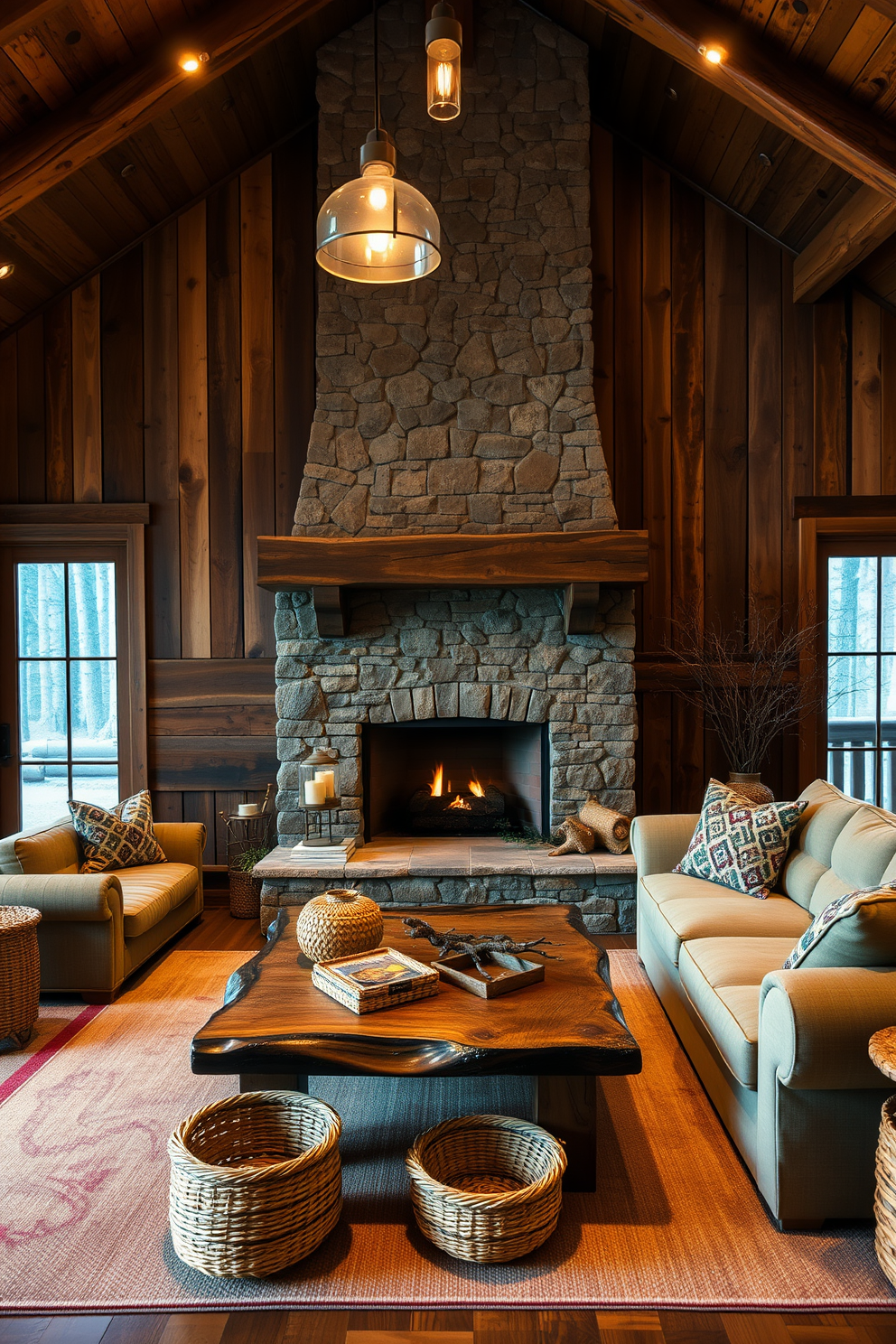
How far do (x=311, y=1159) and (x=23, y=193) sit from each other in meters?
3.80

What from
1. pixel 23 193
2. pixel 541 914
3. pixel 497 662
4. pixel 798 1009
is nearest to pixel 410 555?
pixel 497 662

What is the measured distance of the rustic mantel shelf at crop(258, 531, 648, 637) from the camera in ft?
14.8

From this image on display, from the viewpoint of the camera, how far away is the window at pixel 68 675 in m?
5.35

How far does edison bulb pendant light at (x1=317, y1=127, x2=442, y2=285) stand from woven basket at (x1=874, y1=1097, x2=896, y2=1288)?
247 centimetres

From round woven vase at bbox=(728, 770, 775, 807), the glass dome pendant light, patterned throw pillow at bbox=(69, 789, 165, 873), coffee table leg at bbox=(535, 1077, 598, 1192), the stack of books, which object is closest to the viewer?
coffee table leg at bbox=(535, 1077, 598, 1192)

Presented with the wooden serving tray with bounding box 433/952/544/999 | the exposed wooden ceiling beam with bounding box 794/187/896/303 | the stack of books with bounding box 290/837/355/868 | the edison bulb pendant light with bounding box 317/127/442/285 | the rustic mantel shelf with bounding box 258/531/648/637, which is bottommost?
the stack of books with bounding box 290/837/355/868

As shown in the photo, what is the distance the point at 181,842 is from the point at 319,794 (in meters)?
0.80

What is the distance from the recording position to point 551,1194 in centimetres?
215

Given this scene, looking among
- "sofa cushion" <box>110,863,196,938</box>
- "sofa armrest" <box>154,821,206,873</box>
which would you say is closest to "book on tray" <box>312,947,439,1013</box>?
"sofa cushion" <box>110,863,196,938</box>

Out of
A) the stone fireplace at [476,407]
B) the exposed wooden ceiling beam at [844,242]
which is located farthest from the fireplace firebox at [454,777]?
the exposed wooden ceiling beam at [844,242]

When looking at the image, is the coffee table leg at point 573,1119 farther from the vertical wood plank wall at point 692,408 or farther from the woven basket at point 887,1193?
the vertical wood plank wall at point 692,408

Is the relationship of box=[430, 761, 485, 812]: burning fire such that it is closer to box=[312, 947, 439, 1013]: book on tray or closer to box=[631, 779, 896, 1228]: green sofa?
box=[631, 779, 896, 1228]: green sofa

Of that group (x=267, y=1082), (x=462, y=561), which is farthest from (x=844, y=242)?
(x=267, y=1082)

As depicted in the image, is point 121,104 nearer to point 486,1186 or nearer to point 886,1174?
point 486,1186
